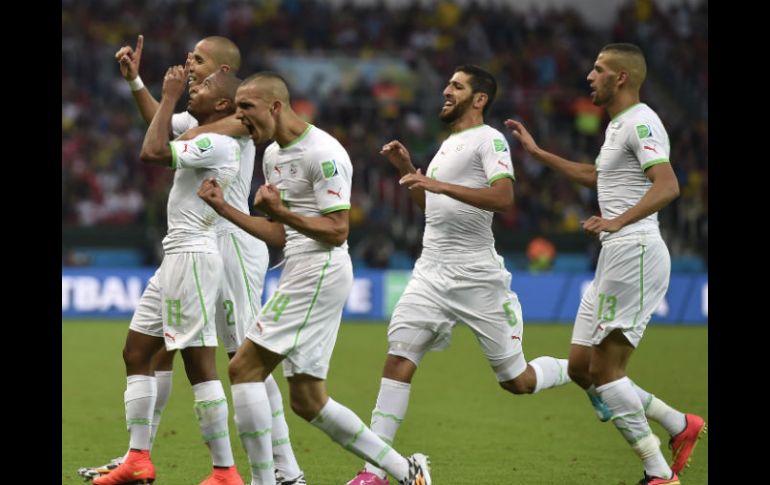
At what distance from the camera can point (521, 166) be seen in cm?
2522

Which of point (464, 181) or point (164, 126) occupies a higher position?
point (164, 126)

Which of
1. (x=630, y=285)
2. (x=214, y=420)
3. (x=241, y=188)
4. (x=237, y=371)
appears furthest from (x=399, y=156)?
(x=214, y=420)

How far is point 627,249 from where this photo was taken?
6734mm

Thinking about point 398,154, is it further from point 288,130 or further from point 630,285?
point 630,285

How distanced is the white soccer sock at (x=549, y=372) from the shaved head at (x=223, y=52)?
2720 mm

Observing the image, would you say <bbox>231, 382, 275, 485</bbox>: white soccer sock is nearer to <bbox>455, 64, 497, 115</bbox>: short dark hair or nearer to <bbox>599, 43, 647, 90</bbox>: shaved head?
<bbox>455, 64, 497, 115</bbox>: short dark hair

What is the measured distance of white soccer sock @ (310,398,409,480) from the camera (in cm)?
584

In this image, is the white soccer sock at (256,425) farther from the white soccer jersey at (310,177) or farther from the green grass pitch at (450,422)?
the green grass pitch at (450,422)

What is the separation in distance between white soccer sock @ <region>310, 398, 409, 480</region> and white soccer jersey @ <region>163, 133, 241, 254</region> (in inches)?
50.7

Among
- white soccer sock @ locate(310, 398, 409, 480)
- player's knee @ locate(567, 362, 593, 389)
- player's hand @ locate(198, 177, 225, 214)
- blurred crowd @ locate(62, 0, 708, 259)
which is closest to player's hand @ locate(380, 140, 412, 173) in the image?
player's hand @ locate(198, 177, 225, 214)

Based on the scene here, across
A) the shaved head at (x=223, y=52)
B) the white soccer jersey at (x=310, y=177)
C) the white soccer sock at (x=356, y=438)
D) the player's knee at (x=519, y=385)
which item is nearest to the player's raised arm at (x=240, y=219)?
the white soccer jersey at (x=310, y=177)

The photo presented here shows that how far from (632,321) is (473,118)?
5.37ft

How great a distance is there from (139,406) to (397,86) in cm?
2143
